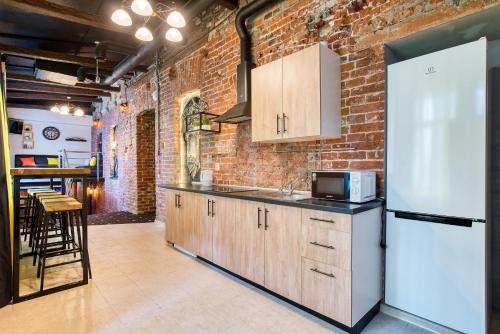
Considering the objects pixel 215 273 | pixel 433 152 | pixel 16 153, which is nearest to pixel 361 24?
pixel 433 152

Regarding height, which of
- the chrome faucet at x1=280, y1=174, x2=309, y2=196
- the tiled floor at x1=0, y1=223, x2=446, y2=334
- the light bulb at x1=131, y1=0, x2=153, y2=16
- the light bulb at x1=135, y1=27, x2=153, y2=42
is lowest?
the tiled floor at x1=0, y1=223, x2=446, y2=334

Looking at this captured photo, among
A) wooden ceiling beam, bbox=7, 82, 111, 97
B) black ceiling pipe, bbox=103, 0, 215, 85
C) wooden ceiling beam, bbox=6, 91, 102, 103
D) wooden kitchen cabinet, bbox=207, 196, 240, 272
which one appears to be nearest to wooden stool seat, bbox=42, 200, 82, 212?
wooden kitchen cabinet, bbox=207, 196, 240, 272

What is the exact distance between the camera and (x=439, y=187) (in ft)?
6.57

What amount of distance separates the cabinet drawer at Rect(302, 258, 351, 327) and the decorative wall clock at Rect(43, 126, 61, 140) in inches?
444

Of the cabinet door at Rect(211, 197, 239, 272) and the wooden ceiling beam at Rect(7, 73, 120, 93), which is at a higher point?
the wooden ceiling beam at Rect(7, 73, 120, 93)

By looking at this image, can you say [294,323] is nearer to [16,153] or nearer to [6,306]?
[6,306]

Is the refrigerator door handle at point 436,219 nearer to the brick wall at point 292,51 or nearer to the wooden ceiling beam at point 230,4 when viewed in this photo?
the brick wall at point 292,51

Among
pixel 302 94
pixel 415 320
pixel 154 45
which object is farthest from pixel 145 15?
pixel 415 320

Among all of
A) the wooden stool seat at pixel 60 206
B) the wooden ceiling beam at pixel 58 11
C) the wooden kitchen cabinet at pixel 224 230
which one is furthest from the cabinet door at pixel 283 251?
the wooden ceiling beam at pixel 58 11

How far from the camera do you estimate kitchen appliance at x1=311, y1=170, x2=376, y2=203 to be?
85.4 inches

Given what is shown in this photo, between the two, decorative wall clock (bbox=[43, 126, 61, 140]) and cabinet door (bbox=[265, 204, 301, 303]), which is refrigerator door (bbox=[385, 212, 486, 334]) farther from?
decorative wall clock (bbox=[43, 126, 61, 140])

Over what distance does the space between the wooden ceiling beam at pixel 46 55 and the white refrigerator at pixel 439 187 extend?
18.8 feet

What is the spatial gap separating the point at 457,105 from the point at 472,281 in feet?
4.02

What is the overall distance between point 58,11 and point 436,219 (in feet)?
16.7
